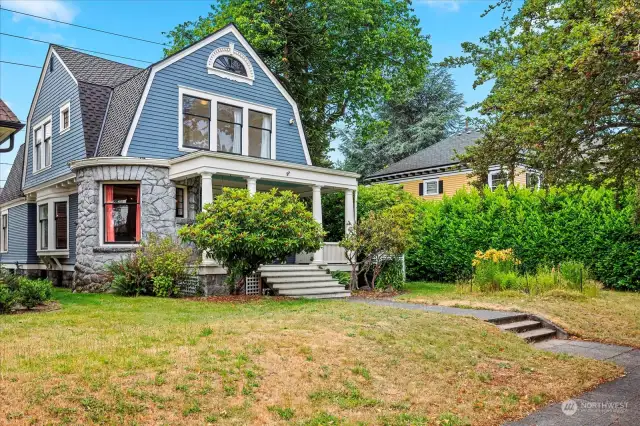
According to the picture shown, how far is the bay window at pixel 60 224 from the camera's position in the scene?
16703mm

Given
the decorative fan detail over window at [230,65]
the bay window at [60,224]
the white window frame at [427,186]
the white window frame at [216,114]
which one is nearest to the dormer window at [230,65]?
the decorative fan detail over window at [230,65]

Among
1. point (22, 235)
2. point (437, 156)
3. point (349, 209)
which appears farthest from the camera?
point (437, 156)

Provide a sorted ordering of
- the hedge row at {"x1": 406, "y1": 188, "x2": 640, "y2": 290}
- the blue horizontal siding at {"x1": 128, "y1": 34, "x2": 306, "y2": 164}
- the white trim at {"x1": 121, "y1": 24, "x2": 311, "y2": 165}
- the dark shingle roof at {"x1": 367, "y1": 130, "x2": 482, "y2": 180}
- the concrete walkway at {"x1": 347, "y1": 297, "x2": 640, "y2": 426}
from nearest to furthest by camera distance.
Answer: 1. the concrete walkway at {"x1": 347, "y1": 297, "x2": 640, "y2": 426}
2. the hedge row at {"x1": 406, "y1": 188, "x2": 640, "y2": 290}
3. the white trim at {"x1": 121, "y1": 24, "x2": 311, "y2": 165}
4. the blue horizontal siding at {"x1": 128, "y1": 34, "x2": 306, "y2": 164}
5. the dark shingle roof at {"x1": 367, "y1": 130, "x2": 482, "y2": 180}

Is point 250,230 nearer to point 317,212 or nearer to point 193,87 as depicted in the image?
point 317,212

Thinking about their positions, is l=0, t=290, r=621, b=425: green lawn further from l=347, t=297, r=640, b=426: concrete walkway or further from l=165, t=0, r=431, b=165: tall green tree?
l=165, t=0, r=431, b=165: tall green tree

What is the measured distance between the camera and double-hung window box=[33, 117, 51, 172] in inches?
701

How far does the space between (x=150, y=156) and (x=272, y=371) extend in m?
10.3

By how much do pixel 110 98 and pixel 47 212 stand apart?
15.5 feet

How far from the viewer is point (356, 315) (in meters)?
8.62

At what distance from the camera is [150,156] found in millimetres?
14344

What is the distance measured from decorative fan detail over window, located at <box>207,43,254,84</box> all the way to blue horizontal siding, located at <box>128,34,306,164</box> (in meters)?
0.15

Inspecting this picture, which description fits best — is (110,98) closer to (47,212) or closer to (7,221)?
(47,212)

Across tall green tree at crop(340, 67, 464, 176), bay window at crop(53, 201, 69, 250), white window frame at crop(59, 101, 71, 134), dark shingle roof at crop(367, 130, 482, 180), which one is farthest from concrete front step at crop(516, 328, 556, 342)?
tall green tree at crop(340, 67, 464, 176)

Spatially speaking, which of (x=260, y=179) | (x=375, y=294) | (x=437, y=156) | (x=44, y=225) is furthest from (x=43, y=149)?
(x=437, y=156)
